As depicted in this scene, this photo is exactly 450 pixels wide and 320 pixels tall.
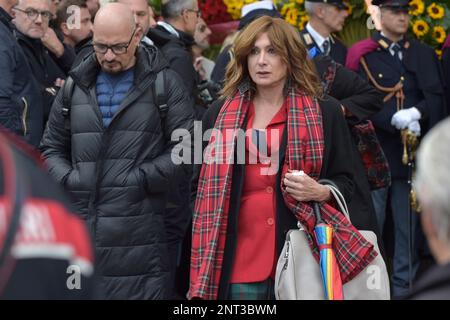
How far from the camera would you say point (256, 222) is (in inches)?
240

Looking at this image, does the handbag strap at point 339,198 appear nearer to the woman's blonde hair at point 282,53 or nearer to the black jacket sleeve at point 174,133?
the woman's blonde hair at point 282,53

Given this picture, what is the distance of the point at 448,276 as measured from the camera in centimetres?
285

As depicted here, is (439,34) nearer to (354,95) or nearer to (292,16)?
(292,16)

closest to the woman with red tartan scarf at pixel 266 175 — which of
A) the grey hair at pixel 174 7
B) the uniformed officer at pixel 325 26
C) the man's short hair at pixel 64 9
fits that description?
the uniformed officer at pixel 325 26

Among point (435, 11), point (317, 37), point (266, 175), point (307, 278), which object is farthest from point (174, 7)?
point (307, 278)

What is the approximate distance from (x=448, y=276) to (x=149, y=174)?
416 cm

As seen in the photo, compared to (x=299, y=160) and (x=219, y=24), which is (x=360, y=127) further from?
(x=219, y=24)

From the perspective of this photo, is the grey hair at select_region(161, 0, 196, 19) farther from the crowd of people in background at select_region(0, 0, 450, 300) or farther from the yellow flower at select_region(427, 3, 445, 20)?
the yellow flower at select_region(427, 3, 445, 20)

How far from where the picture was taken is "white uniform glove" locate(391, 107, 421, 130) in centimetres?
929

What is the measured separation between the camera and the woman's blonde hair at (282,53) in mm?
6398

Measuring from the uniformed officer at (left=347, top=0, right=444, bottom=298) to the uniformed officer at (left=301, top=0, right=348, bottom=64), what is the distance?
0.99ft

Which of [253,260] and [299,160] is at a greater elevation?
[299,160]

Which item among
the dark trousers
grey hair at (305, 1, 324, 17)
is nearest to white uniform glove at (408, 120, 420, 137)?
the dark trousers
